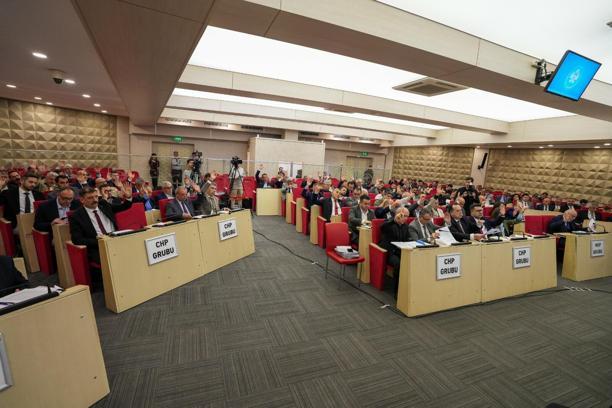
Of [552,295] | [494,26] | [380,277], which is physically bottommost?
[552,295]

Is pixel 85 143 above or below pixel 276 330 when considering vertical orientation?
above

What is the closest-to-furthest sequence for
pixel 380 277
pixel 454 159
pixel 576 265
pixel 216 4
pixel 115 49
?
pixel 216 4 < pixel 115 49 < pixel 380 277 < pixel 576 265 < pixel 454 159

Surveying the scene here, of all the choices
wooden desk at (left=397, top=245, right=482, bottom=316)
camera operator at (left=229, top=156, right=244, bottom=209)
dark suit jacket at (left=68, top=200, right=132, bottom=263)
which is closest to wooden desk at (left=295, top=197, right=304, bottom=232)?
camera operator at (left=229, top=156, right=244, bottom=209)

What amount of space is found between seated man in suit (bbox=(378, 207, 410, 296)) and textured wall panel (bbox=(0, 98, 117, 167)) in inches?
421

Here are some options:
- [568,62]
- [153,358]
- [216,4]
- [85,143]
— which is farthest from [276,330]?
[85,143]

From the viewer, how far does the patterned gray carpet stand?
7.32 feet

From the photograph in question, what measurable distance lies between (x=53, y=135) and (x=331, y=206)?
39.5 feet

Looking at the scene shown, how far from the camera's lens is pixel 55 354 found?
67.9 inches

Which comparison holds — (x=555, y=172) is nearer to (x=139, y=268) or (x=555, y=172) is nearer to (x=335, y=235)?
(x=335, y=235)

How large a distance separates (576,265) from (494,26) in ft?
15.1

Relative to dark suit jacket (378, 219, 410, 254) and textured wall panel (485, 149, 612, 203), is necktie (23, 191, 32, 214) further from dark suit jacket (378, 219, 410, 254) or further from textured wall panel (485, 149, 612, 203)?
textured wall panel (485, 149, 612, 203)

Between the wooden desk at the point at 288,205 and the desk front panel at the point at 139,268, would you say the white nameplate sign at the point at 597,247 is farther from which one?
the desk front panel at the point at 139,268

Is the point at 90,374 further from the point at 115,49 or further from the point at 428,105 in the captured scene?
the point at 428,105

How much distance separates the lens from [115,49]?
3.62m
